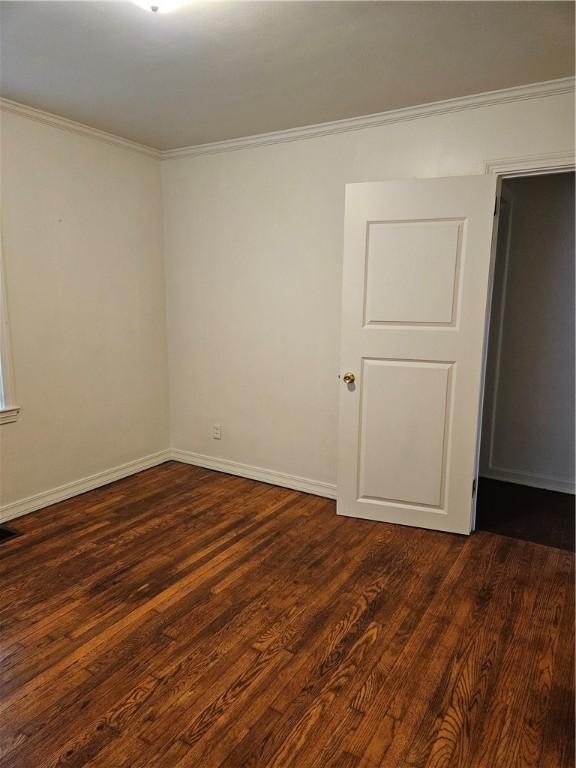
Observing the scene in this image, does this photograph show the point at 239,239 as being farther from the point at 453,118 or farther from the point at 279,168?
the point at 453,118

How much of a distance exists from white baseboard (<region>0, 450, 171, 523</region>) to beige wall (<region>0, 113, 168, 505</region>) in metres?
0.04

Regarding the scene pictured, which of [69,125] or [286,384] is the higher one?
[69,125]

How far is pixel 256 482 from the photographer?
377 centimetres

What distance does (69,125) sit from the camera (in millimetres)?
3125

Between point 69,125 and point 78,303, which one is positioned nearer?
point 69,125

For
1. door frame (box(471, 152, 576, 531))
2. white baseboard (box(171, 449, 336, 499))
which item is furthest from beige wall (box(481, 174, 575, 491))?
white baseboard (box(171, 449, 336, 499))

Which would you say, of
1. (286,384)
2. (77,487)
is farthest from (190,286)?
(77,487)

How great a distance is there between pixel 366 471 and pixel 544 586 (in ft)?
3.68

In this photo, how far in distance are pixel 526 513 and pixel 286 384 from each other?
184 centimetres

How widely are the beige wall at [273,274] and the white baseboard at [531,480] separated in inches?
58.3

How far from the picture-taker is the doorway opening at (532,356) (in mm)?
3584

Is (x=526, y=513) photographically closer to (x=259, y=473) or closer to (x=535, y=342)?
(x=535, y=342)

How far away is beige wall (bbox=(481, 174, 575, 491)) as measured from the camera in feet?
11.8

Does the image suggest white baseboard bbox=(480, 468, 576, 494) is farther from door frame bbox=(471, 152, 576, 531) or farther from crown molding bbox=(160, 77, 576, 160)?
crown molding bbox=(160, 77, 576, 160)
